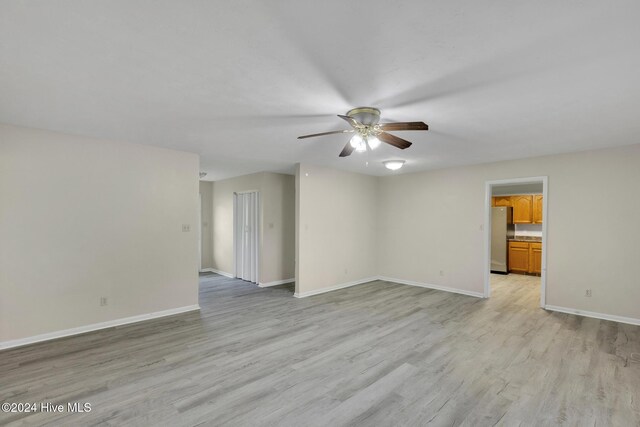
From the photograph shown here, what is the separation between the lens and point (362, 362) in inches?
116

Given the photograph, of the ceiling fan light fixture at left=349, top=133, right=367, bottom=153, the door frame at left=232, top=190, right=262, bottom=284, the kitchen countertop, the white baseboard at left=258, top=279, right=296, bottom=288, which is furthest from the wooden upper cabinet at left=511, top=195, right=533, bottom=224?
the ceiling fan light fixture at left=349, top=133, right=367, bottom=153

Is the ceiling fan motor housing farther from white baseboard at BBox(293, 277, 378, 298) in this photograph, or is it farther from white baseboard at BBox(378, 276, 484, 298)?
white baseboard at BBox(378, 276, 484, 298)

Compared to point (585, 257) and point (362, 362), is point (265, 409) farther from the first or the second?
point (585, 257)

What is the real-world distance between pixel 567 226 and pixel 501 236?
11.0 ft

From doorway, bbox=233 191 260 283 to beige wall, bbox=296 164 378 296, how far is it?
1.38 meters

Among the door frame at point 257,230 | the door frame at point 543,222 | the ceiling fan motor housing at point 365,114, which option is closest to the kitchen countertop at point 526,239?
the door frame at point 543,222

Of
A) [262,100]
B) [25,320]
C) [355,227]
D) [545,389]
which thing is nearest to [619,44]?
[262,100]

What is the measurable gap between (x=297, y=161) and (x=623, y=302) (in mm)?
5220

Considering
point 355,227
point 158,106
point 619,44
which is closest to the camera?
point 619,44

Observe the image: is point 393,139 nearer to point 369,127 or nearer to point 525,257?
point 369,127

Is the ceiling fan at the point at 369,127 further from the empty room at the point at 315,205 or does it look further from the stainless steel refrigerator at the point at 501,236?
the stainless steel refrigerator at the point at 501,236

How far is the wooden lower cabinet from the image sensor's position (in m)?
7.36

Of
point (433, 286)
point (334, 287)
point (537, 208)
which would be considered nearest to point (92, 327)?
point (334, 287)

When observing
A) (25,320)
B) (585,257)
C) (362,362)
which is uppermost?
(585,257)
